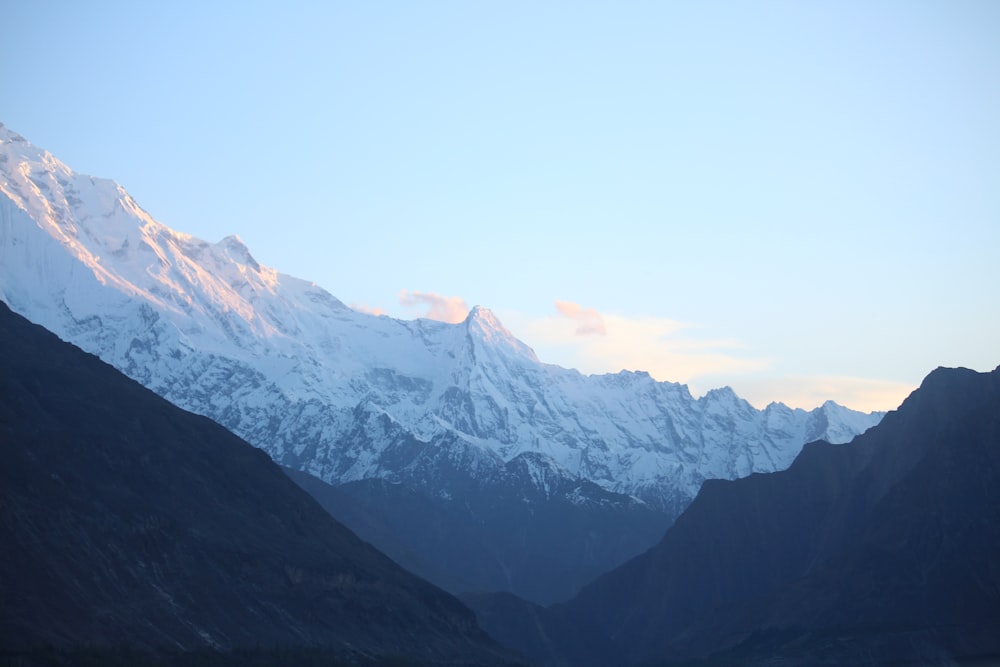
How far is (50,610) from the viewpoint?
198500mm

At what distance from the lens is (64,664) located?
591 ft

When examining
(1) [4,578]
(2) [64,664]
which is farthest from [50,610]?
(2) [64,664]

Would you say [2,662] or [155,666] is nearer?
[2,662]

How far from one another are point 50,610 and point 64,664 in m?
19.4

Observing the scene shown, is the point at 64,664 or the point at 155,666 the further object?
the point at 155,666

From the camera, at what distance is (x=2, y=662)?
173500 millimetres

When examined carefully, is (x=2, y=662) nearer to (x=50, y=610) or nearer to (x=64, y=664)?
(x=64, y=664)

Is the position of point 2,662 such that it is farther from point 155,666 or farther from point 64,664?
point 155,666

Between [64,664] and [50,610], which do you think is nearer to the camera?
[64,664]

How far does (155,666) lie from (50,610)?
15290mm

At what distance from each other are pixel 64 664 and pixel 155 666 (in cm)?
1431

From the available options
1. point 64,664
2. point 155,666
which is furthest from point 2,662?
point 155,666

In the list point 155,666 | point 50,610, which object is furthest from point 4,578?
point 155,666

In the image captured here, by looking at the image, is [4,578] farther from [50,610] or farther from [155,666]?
[155,666]
